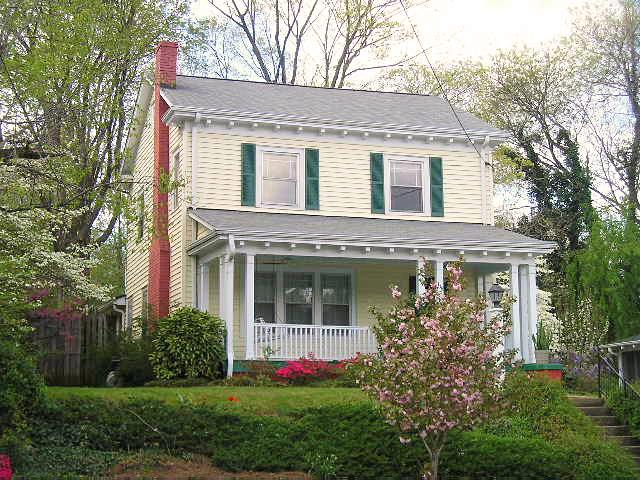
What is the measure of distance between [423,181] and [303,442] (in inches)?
436

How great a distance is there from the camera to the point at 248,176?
2238 cm

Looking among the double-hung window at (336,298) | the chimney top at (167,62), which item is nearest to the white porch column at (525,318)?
the double-hung window at (336,298)

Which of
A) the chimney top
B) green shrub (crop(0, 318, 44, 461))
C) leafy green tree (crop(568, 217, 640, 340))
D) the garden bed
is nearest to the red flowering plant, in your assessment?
the garden bed

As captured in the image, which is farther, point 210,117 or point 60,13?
point 210,117

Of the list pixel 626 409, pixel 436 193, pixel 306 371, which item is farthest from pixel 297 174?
pixel 626 409

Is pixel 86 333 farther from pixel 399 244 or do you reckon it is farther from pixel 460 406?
pixel 460 406

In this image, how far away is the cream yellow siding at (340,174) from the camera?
22.2 m

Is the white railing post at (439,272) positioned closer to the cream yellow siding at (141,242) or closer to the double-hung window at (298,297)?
the double-hung window at (298,297)

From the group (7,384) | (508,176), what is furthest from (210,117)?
(508,176)

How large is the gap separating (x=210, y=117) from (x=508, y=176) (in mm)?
17029

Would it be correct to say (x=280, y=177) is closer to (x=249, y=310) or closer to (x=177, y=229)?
(x=177, y=229)

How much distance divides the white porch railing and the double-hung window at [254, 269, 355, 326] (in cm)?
103

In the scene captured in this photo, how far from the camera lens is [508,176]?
36.0 meters

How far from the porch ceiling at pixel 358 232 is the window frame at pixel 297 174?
0.31 m
